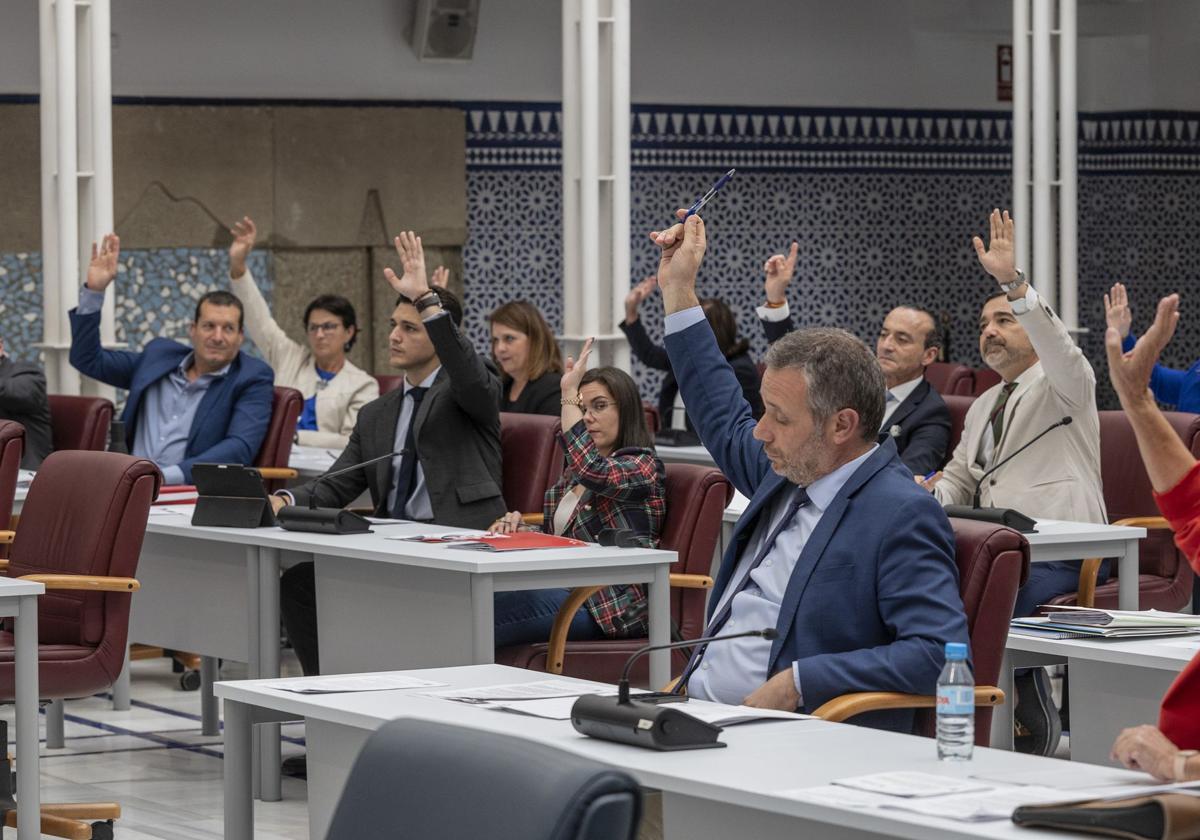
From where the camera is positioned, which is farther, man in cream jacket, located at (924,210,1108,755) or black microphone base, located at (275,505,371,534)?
man in cream jacket, located at (924,210,1108,755)

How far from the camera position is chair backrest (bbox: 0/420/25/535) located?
20.2 ft

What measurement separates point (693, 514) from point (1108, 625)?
4.77ft

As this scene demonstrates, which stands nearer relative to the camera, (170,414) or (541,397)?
(541,397)

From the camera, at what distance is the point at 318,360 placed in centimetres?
905

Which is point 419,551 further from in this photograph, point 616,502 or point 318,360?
point 318,360

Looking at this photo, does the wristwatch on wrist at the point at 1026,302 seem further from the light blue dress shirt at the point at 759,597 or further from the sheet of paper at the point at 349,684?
the sheet of paper at the point at 349,684

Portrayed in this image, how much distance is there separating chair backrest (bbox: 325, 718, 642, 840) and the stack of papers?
2.30m

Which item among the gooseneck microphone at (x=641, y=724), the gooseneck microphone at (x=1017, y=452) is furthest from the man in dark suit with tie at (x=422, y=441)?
the gooseneck microphone at (x=641, y=724)

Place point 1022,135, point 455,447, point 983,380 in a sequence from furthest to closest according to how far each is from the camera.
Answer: point 983,380
point 1022,135
point 455,447

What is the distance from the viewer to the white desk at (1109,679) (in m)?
3.79

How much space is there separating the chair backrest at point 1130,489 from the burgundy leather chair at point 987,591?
262 cm

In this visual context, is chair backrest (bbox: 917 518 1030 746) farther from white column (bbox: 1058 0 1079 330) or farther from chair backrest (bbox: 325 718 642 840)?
white column (bbox: 1058 0 1079 330)

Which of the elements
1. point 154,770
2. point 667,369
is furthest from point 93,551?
point 667,369

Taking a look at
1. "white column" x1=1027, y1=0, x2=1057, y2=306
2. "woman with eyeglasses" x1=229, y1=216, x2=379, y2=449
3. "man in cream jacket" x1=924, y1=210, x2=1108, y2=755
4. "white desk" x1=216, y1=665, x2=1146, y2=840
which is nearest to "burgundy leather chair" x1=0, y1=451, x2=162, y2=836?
"white desk" x1=216, y1=665, x2=1146, y2=840
